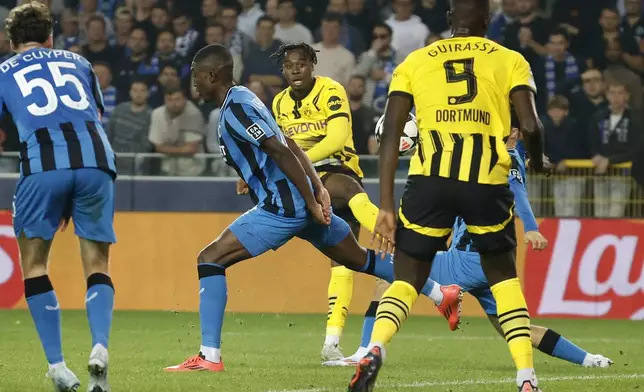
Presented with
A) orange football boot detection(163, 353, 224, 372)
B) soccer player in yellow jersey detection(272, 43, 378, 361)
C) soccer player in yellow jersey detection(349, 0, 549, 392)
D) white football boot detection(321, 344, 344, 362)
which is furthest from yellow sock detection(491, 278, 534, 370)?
soccer player in yellow jersey detection(272, 43, 378, 361)

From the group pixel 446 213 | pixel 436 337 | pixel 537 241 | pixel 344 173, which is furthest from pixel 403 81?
pixel 436 337

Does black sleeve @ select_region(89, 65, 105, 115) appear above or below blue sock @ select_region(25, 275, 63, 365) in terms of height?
above

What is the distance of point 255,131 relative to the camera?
7.39 meters

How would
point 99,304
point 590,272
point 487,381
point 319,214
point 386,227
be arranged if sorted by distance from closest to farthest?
1. point 386,227
2. point 99,304
3. point 487,381
4. point 319,214
5. point 590,272

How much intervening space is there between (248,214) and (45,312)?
66.5 inches

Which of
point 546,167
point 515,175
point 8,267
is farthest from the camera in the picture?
point 8,267

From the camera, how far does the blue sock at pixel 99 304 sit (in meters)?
Answer: 6.32

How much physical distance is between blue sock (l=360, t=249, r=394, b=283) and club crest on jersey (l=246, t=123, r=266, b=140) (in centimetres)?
116

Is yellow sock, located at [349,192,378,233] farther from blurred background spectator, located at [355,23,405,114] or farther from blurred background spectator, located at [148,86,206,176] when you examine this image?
blurred background spectator, located at [355,23,405,114]

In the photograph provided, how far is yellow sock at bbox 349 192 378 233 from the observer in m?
9.06

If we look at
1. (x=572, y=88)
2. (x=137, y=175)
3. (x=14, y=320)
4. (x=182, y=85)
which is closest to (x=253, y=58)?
(x=182, y=85)

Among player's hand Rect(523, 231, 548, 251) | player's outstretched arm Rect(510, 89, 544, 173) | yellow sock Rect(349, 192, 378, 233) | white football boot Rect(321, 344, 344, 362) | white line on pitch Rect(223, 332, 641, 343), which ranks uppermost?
player's outstretched arm Rect(510, 89, 544, 173)

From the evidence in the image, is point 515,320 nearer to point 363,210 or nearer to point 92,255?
point 92,255

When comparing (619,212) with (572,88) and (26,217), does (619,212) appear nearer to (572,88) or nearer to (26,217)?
(572,88)
